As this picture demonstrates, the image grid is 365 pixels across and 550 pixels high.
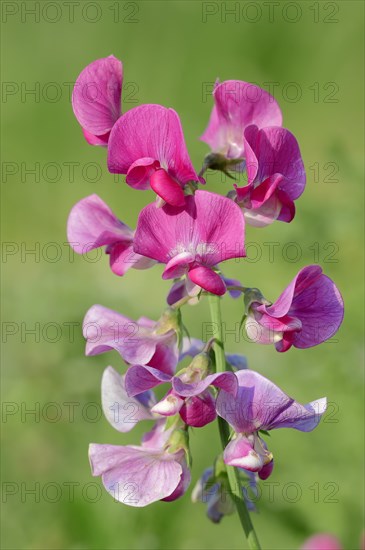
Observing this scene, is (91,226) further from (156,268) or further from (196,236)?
(156,268)

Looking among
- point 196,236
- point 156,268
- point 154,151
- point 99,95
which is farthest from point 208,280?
point 156,268

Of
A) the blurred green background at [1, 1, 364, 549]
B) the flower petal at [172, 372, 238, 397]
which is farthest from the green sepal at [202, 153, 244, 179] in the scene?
the blurred green background at [1, 1, 364, 549]

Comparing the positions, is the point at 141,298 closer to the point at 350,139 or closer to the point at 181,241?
the point at 350,139

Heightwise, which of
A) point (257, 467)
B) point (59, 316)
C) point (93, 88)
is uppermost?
point (93, 88)

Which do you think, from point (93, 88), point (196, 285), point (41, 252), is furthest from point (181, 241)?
point (41, 252)

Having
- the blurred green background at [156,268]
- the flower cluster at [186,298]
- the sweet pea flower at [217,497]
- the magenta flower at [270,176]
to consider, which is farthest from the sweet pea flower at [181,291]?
the blurred green background at [156,268]
